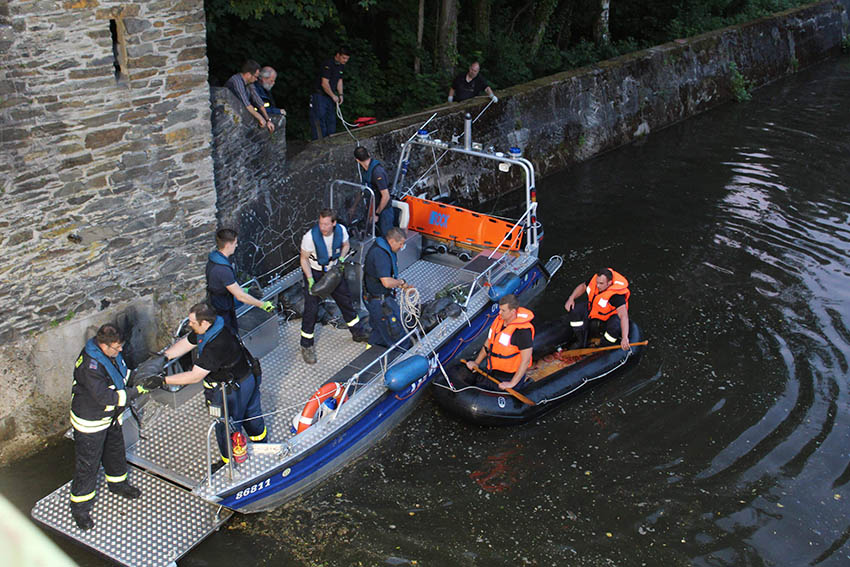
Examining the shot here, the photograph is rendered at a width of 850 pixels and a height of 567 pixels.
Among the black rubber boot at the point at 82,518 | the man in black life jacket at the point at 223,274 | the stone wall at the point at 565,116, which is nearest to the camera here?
the black rubber boot at the point at 82,518

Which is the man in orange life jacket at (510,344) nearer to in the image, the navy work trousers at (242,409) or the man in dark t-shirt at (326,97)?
the navy work trousers at (242,409)

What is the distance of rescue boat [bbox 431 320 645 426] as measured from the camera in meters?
7.98

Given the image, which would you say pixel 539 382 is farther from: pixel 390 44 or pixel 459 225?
pixel 390 44

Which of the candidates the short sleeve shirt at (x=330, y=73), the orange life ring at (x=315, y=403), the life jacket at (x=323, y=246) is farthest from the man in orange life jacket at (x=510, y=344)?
the short sleeve shirt at (x=330, y=73)

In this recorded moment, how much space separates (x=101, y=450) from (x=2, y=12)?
3.51 metres

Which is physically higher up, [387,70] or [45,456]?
[387,70]

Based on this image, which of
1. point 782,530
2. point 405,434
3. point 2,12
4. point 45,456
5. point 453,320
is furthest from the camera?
point 453,320

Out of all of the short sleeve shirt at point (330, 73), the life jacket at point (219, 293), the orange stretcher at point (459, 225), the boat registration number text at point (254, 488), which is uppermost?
the short sleeve shirt at point (330, 73)

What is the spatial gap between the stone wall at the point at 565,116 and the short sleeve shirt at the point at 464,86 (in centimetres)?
31

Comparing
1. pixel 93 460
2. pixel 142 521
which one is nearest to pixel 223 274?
pixel 93 460

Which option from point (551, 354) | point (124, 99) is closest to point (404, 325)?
point (551, 354)

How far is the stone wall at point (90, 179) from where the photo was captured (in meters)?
6.67

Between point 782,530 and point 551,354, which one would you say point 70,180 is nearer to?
point 551,354

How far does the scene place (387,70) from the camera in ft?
46.8
